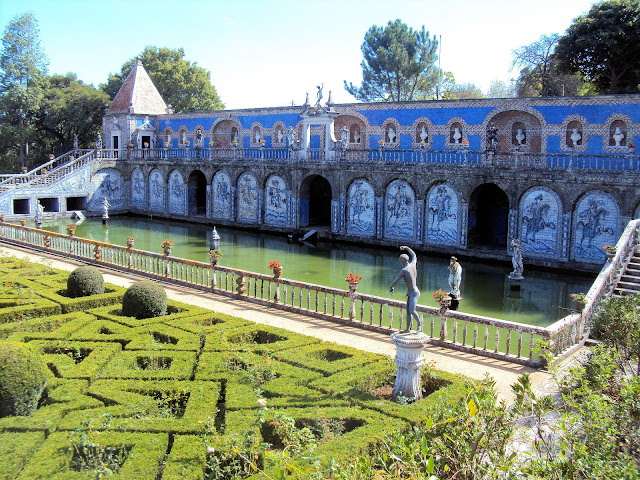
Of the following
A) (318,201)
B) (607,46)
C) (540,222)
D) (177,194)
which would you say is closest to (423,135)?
(540,222)

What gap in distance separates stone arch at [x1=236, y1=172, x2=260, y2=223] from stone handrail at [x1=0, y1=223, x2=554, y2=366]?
14.3 m

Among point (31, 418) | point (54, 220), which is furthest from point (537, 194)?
point (54, 220)

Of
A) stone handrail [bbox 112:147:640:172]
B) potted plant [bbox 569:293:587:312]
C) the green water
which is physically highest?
stone handrail [bbox 112:147:640:172]

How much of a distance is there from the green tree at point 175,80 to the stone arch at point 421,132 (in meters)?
29.7

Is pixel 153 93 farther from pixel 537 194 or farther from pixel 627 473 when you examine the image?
pixel 627 473

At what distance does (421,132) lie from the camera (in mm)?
32656

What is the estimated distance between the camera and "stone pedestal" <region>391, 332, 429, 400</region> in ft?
31.5

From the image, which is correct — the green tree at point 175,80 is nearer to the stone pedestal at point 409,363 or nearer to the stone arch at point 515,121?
the stone arch at point 515,121

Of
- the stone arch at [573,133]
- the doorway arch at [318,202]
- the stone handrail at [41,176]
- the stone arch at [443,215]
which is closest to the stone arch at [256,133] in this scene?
the doorway arch at [318,202]

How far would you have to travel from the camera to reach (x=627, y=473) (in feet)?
18.5

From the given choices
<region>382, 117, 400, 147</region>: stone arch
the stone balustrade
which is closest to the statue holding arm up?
the stone balustrade

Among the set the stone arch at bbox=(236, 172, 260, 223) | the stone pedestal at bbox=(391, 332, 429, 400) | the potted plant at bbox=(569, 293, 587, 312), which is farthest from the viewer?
the stone arch at bbox=(236, 172, 260, 223)

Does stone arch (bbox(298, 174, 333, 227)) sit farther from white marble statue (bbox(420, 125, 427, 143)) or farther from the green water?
white marble statue (bbox(420, 125, 427, 143))

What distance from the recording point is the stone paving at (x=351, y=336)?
448 inches
